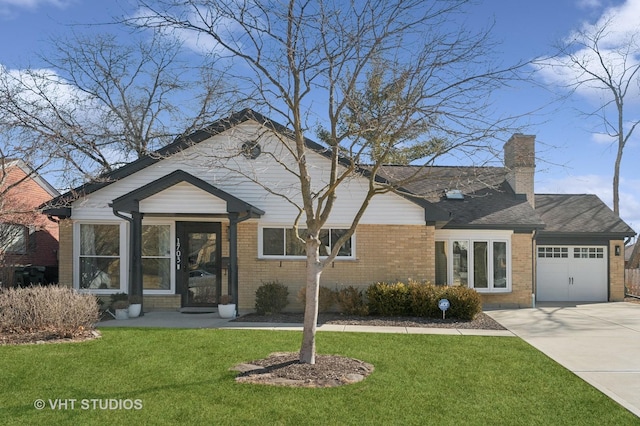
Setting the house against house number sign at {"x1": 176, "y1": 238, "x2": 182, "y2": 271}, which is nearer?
the house

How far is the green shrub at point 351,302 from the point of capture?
591 inches

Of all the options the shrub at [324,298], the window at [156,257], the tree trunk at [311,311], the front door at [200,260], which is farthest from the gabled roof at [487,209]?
the tree trunk at [311,311]

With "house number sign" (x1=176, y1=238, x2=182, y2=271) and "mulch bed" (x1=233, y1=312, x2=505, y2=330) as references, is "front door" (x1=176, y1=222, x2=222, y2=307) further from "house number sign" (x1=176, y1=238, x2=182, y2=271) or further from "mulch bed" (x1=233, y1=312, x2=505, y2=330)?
"mulch bed" (x1=233, y1=312, x2=505, y2=330)

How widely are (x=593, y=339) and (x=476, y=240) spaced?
21.8ft

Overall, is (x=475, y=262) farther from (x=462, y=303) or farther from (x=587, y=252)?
(x=587, y=252)

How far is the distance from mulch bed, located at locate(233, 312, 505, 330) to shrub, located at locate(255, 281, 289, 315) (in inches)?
7.7

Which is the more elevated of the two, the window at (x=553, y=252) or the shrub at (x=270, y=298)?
the window at (x=553, y=252)

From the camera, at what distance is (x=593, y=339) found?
38.9 ft

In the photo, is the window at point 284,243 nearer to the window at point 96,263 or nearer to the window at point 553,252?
A: the window at point 96,263

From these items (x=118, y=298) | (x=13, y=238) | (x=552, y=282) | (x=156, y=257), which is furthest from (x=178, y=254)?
(x=552, y=282)

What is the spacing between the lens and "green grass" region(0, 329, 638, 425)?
254 inches

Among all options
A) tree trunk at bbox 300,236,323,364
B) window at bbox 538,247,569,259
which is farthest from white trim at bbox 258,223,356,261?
window at bbox 538,247,569,259

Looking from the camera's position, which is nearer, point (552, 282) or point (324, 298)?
point (324, 298)

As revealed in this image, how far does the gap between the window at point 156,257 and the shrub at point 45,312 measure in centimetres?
513
